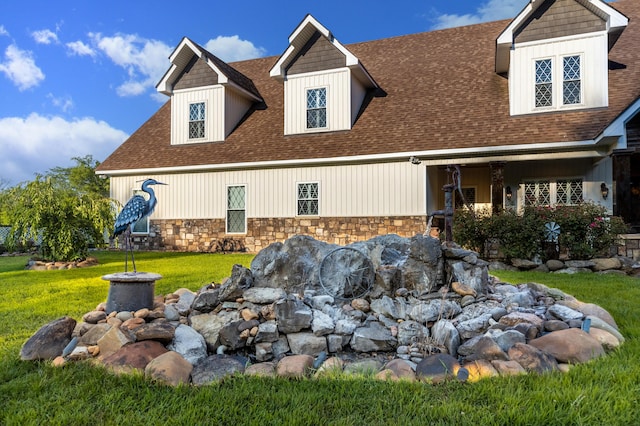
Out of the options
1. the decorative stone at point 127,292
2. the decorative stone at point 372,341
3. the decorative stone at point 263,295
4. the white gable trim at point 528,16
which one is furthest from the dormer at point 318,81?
the decorative stone at point 372,341

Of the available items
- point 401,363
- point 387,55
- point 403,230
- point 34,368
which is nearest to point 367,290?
point 401,363

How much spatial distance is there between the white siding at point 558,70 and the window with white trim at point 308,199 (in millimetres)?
5840

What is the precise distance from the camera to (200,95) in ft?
45.6

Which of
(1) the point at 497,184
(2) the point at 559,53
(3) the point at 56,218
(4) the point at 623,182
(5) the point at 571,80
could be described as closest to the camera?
(4) the point at 623,182

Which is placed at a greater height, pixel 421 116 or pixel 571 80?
pixel 571 80

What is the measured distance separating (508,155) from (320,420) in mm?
9505

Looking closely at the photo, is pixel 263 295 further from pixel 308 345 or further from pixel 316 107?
pixel 316 107

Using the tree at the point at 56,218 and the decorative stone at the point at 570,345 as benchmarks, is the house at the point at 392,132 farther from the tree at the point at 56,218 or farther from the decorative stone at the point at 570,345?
the decorative stone at the point at 570,345

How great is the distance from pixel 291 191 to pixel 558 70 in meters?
7.91

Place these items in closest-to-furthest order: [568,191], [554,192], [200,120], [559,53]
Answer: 1. [559,53]
2. [568,191]
3. [554,192]
4. [200,120]

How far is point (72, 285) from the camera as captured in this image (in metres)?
6.95

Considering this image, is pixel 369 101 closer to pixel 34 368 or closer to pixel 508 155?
pixel 508 155

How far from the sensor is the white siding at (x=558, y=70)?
1031 cm

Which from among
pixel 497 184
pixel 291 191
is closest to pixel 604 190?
pixel 497 184
